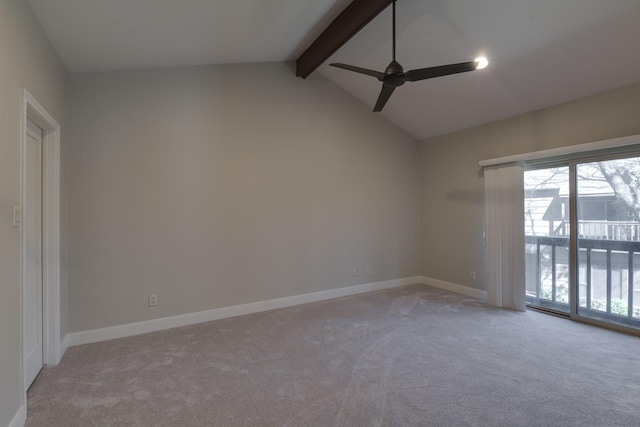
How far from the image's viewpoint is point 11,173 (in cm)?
167

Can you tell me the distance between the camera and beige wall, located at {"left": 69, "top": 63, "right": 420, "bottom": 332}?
9.40ft

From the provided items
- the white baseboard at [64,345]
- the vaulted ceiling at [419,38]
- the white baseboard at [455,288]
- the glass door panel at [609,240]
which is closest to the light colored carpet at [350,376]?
the white baseboard at [64,345]

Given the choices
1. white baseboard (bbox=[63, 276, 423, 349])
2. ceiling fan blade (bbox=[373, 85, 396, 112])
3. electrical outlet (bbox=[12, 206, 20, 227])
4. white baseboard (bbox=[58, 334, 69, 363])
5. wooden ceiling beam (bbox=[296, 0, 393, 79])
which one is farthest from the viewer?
white baseboard (bbox=[63, 276, 423, 349])

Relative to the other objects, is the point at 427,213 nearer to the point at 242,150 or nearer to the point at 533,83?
the point at 533,83

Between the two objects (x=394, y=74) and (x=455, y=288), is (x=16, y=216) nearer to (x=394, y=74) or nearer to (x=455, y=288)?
(x=394, y=74)

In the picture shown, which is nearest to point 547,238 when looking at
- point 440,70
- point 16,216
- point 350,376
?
point 440,70

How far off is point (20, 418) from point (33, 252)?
3.75ft

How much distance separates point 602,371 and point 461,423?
59.0 inches

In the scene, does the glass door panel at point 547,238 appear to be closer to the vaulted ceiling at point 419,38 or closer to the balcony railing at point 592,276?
the balcony railing at point 592,276

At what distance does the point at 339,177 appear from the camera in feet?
14.3

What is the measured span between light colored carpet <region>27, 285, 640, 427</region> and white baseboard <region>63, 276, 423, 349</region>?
106 millimetres

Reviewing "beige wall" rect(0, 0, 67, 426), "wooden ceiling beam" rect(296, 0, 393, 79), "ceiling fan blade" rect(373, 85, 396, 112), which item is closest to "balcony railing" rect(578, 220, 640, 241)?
"ceiling fan blade" rect(373, 85, 396, 112)

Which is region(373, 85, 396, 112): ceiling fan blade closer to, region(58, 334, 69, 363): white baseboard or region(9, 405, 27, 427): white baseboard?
region(9, 405, 27, 427): white baseboard

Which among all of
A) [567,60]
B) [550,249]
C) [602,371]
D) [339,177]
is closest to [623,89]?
[567,60]
